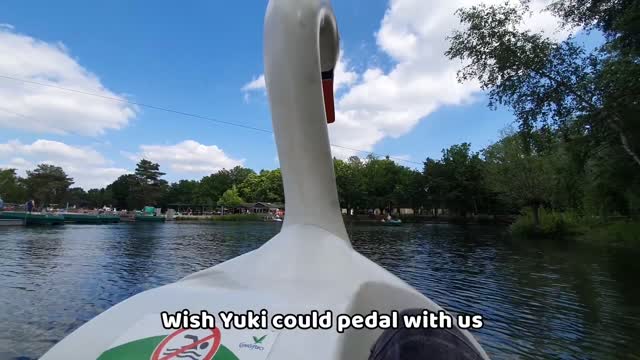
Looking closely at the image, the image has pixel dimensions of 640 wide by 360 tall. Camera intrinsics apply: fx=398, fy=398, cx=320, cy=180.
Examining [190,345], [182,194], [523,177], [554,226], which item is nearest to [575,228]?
[554,226]

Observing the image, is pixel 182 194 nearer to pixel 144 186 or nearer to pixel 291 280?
pixel 144 186

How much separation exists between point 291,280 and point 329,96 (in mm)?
1752

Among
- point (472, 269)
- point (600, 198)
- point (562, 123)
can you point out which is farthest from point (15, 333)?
point (600, 198)

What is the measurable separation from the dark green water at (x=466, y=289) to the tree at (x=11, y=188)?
3719 centimetres

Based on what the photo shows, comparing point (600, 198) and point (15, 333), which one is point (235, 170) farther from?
point (15, 333)

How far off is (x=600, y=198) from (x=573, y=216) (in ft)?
25.9

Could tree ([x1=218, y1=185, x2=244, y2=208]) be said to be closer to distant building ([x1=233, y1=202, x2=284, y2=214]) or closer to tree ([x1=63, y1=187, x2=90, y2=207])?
distant building ([x1=233, y1=202, x2=284, y2=214])

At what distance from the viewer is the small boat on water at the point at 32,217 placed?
Result: 2805 cm

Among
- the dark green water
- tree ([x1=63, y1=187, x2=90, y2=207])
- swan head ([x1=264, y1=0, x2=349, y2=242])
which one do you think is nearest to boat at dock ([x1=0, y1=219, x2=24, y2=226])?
the dark green water

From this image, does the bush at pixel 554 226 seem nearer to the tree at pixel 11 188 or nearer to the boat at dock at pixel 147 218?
the boat at dock at pixel 147 218

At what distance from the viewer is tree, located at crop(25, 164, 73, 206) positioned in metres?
48.0

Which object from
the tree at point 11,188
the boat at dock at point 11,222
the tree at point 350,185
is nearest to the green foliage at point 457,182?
the tree at point 350,185

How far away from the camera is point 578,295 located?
26.9 feet

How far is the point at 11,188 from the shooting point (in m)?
45.2
